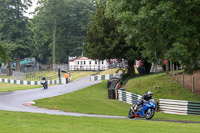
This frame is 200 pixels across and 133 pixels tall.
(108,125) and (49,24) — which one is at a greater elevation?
(49,24)

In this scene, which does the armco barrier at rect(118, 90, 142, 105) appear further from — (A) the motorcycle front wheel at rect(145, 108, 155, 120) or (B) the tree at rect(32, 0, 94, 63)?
(B) the tree at rect(32, 0, 94, 63)

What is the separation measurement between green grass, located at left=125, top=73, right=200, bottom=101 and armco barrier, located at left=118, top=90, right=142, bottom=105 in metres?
1.22

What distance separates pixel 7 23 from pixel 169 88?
2535 inches

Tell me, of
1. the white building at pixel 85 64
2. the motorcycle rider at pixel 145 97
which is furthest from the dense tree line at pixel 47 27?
the motorcycle rider at pixel 145 97

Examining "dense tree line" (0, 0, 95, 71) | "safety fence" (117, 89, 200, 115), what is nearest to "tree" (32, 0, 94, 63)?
"dense tree line" (0, 0, 95, 71)

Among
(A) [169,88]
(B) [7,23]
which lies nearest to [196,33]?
(A) [169,88]

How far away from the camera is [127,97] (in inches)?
1180

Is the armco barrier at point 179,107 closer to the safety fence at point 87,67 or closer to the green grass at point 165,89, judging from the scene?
the green grass at point 165,89

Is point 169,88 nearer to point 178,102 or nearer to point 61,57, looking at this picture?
point 178,102

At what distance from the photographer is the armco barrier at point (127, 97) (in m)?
27.9

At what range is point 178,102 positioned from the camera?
898 inches

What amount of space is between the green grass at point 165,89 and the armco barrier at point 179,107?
2947 mm

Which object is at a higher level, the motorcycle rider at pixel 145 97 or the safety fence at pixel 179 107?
the motorcycle rider at pixel 145 97

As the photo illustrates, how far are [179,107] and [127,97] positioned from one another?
7.75 metres
